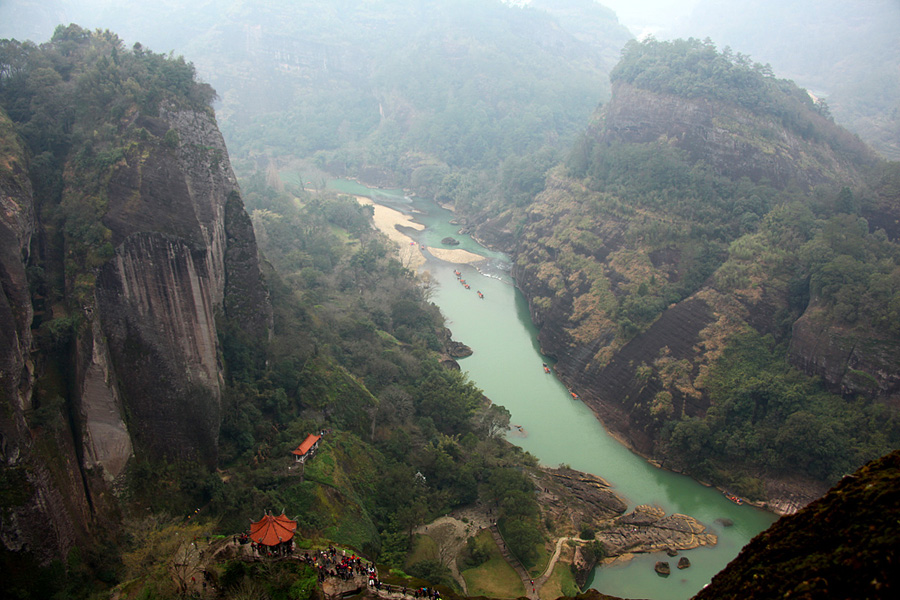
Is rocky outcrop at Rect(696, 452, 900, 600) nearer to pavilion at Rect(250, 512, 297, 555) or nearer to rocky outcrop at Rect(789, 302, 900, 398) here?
pavilion at Rect(250, 512, 297, 555)

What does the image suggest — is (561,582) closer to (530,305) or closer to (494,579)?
(494,579)

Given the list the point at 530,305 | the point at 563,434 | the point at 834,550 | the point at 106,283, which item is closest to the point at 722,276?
the point at 563,434

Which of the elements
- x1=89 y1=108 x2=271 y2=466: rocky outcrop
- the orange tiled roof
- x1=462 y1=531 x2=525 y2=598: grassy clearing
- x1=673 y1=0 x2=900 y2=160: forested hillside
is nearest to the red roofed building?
the orange tiled roof

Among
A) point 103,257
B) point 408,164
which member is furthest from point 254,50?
point 103,257

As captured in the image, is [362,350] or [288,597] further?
[362,350]

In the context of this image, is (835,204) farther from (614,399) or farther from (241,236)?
(241,236)

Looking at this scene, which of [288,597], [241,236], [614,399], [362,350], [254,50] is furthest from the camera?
[254,50]
